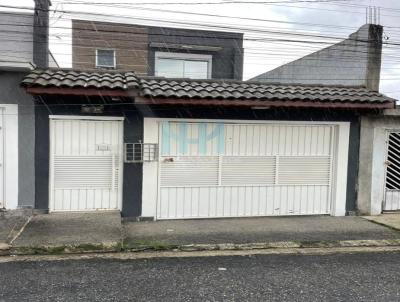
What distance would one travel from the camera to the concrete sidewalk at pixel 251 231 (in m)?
6.65

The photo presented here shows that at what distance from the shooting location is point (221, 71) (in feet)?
58.0

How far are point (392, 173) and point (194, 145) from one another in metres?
4.59

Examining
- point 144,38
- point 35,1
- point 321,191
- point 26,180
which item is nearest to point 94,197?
point 26,180

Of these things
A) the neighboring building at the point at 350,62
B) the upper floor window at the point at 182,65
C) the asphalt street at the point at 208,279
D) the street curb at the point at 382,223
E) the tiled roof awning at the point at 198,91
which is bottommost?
the asphalt street at the point at 208,279

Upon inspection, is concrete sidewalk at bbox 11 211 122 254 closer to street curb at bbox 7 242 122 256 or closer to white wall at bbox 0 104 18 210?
street curb at bbox 7 242 122 256

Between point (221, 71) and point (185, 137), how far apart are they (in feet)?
33.2

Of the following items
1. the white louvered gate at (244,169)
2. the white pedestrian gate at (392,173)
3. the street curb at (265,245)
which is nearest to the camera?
the street curb at (265,245)

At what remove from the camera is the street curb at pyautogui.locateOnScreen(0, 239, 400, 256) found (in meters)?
5.84

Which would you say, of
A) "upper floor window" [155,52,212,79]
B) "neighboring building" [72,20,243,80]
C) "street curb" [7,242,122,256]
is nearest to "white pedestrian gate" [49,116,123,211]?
"street curb" [7,242,122,256]

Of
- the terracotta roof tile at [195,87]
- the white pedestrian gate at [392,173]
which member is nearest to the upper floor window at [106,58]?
the terracotta roof tile at [195,87]

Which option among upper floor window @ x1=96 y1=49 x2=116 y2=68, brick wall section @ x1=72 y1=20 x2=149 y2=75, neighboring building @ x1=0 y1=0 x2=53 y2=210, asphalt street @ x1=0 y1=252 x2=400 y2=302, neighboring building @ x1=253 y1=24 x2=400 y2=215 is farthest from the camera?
upper floor window @ x1=96 y1=49 x2=116 y2=68

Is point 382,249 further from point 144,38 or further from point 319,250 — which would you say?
point 144,38

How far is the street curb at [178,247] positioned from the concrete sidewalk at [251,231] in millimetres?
87

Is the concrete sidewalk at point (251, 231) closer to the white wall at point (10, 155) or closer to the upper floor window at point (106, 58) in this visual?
the white wall at point (10, 155)
